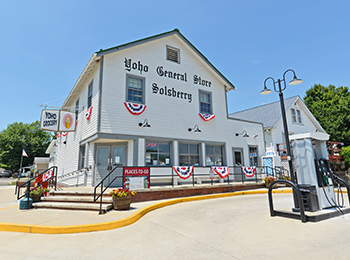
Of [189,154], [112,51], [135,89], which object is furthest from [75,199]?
[112,51]

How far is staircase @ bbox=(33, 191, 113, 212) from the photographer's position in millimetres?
7887

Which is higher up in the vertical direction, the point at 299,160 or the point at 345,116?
the point at 345,116

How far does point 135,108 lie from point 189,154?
15.3 ft

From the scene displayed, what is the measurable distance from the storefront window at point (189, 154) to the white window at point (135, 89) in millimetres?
3989

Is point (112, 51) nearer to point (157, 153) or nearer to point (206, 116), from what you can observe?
point (157, 153)

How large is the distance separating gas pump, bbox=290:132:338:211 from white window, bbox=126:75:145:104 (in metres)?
8.59

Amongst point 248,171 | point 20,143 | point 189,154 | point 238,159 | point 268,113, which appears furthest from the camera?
point 20,143

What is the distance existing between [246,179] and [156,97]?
8.81 metres

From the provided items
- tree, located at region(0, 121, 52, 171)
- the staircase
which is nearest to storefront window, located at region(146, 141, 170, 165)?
the staircase

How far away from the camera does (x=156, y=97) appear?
1362cm

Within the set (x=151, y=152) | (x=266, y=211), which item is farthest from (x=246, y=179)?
(x=266, y=211)

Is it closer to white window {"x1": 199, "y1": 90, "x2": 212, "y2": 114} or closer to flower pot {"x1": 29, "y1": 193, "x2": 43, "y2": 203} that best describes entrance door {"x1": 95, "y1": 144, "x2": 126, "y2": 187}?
flower pot {"x1": 29, "y1": 193, "x2": 43, "y2": 203}

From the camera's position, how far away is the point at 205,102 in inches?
623

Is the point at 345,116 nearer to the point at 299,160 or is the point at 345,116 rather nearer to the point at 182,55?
the point at 182,55
